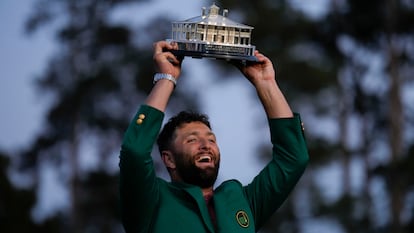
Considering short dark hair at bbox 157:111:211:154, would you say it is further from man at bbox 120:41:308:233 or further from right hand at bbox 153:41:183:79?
right hand at bbox 153:41:183:79

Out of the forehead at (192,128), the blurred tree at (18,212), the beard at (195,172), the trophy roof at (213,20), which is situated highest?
the trophy roof at (213,20)

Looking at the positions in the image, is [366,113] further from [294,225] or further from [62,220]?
[62,220]

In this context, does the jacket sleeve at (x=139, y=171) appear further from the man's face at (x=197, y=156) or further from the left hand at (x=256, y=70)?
the left hand at (x=256, y=70)

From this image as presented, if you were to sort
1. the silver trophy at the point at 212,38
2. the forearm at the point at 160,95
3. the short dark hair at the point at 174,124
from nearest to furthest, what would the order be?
1. the forearm at the point at 160,95
2. the silver trophy at the point at 212,38
3. the short dark hair at the point at 174,124

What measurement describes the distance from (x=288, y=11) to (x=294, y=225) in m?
5.43

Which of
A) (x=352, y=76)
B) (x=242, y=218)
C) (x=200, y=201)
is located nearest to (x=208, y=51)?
(x=200, y=201)

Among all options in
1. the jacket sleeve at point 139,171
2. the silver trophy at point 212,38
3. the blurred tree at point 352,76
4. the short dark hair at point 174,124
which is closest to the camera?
the jacket sleeve at point 139,171

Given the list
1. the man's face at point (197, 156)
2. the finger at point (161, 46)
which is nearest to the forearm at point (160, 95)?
the finger at point (161, 46)

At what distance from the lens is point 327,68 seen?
25594 mm

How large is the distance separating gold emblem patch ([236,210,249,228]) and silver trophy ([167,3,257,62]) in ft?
2.51

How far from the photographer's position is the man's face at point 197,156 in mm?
5645

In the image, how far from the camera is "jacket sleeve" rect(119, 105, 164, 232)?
538 cm

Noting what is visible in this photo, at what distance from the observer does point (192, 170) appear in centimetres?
567

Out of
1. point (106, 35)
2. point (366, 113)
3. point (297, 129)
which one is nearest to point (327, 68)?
point (366, 113)
